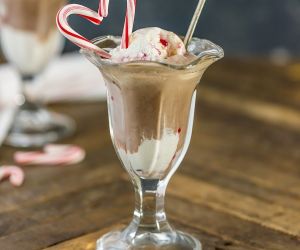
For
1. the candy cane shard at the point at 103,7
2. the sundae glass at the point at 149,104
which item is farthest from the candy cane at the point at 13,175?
the candy cane shard at the point at 103,7

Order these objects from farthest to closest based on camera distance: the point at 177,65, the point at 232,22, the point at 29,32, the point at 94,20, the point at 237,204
A: the point at 232,22 < the point at 29,32 < the point at 237,204 < the point at 94,20 < the point at 177,65

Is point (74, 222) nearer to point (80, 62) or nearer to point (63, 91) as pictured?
point (63, 91)

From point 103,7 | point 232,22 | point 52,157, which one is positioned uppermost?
point 103,7

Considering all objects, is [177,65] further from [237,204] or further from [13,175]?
[13,175]

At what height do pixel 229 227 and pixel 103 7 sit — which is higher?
pixel 103 7

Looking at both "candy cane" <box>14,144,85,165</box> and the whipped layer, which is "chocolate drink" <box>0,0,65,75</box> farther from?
the whipped layer

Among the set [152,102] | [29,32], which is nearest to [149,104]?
[152,102]
